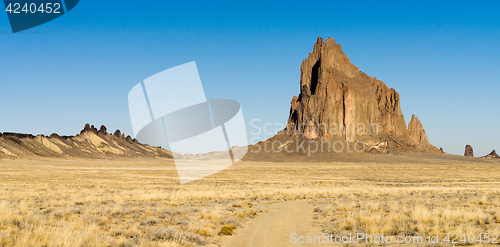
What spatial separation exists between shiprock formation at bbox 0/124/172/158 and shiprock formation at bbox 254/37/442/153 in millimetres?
89240

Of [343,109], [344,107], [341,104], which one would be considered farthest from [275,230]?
[341,104]

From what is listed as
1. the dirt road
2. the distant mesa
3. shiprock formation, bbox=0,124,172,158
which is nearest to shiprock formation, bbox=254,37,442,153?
the distant mesa

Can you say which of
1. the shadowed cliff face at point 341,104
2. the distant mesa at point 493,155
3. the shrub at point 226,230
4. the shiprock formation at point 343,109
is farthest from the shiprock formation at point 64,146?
the distant mesa at point 493,155

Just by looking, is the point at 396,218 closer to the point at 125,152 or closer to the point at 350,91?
the point at 350,91

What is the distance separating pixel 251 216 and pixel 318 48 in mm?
156883

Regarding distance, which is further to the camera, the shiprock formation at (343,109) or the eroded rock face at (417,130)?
the eroded rock face at (417,130)

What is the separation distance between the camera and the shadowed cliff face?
142m

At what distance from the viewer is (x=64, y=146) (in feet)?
483

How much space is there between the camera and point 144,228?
10570 millimetres

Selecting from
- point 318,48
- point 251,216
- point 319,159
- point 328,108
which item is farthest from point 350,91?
point 251,216

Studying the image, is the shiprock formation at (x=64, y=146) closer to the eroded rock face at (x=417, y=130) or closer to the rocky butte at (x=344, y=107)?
the rocky butte at (x=344, y=107)

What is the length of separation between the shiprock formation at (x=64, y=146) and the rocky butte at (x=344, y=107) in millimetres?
92499

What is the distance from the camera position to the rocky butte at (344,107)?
13962 centimetres

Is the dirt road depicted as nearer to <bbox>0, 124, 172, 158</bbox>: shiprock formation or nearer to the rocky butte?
<bbox>0, 124, 172, 158</bbox>: shiprock formation
